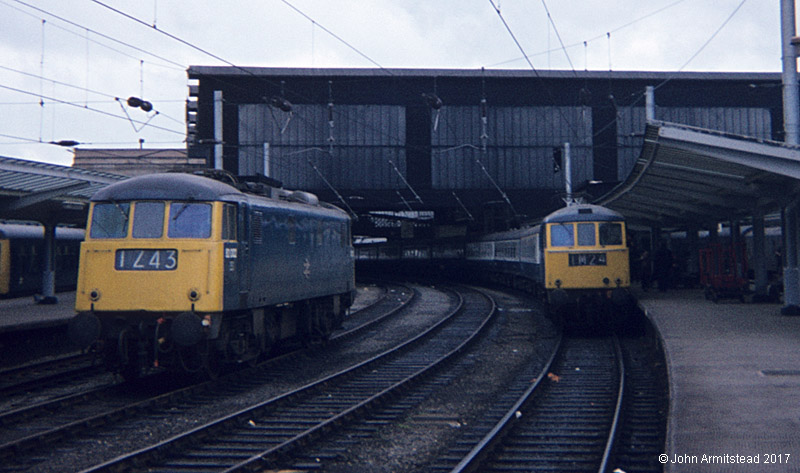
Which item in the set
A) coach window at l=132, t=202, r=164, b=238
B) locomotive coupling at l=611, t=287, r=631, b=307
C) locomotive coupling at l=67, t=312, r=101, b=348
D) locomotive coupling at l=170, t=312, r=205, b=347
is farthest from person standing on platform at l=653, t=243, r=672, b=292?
locomotive coupling at l=67, t=312, r=101, b=348

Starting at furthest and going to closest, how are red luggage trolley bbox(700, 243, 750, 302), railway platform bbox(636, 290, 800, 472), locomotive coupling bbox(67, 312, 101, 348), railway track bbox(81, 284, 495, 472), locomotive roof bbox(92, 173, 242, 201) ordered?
red luggage trolley bbox(700, 243, 750, 302), locomotive roof bbox(92, 173, 242, 201), locomotive coupling bbox(67, 312, 101, 348), railway track bbox(81, 284, 495, 472), railway platform bbox(636, 290, 800, 472)

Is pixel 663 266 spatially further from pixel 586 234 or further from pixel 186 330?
pixel 186 330

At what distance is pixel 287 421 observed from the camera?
9.52 meters

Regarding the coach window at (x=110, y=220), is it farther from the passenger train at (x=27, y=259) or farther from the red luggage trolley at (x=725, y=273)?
the red luggage trolley at (x=725, y=273)

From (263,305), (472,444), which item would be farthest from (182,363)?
(472,444)

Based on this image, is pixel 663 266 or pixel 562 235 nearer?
pixel 562 235

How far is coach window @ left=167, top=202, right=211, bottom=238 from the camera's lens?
11.0 metres

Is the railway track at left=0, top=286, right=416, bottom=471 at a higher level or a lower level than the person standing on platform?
lower

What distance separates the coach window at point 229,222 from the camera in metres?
Result: 11.1

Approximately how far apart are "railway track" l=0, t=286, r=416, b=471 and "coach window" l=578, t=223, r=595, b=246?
8.57 m

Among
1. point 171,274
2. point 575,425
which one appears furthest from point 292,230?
point 575,425

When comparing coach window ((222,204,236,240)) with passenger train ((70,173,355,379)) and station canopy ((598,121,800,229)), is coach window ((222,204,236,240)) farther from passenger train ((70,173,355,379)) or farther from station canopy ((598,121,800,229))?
station canopy ((598,121,800,229))

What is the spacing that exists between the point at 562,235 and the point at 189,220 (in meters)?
10.9

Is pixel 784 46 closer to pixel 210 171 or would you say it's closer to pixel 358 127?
pixel 210 171
